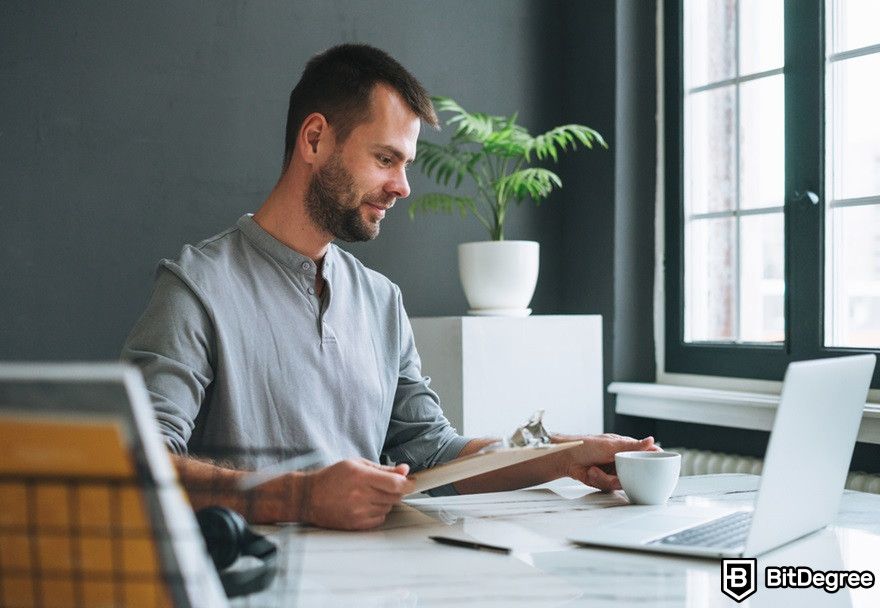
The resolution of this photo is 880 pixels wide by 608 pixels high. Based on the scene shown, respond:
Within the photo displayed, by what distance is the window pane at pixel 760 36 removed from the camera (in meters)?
2.84

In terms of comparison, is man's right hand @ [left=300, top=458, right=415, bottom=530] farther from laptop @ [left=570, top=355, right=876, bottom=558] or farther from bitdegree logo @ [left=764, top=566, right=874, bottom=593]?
bitdegree logo @ [left=764, top=566, right=874, bottom=593]

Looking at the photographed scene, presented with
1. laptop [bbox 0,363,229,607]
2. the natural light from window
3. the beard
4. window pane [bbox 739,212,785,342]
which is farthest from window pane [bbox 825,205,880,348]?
laptop [bbox 0,363,229,607]

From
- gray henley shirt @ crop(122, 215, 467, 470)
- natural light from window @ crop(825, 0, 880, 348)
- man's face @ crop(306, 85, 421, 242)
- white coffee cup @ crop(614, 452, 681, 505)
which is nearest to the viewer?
white coffee cup @ crop(614, 452, 681, 505)

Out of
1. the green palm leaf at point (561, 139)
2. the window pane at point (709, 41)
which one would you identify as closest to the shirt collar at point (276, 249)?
the green palm leaf at point (561, 139)

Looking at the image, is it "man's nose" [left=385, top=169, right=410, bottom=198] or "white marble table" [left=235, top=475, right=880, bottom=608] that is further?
"man's nose" [left=385, top=169, right=410, bottom=198]

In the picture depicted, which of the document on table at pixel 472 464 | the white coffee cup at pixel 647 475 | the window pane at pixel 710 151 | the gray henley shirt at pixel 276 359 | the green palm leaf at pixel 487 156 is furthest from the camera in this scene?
the window pane at pixel 710 151

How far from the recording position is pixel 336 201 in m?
1.89

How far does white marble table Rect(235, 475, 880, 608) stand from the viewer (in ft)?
3.04

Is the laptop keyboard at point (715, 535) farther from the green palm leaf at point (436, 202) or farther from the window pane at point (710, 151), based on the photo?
the window pane at point (710, 151)

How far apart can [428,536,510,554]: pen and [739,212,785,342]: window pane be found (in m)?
1.96

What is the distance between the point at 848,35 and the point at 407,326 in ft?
5.23

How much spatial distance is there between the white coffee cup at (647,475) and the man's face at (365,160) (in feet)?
2.60

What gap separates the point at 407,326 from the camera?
203 centimetres

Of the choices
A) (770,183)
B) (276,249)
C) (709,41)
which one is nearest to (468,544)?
(276,249)
